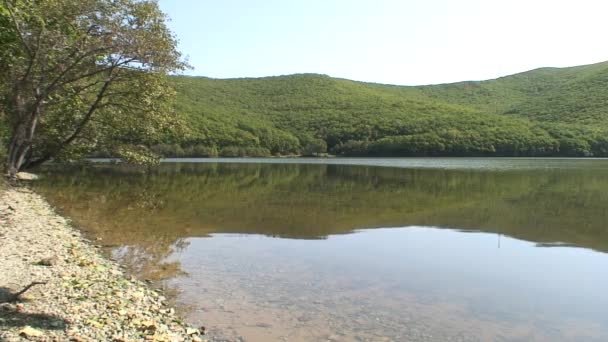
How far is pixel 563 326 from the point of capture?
9.60 meters

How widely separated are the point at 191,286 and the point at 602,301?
360 inches

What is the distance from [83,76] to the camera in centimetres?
2569

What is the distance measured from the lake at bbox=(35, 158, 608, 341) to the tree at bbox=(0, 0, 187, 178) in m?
4.01

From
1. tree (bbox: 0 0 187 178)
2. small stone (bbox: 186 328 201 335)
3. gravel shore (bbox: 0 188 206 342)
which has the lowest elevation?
small stone (bbox: 186 328 201 335)

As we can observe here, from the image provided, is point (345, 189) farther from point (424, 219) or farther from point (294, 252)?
point (294, 252)

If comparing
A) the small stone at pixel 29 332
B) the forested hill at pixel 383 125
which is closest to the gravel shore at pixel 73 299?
the small stone at pixel 29 332

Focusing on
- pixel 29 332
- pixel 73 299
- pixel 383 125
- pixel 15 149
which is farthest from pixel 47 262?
pixel 383 125

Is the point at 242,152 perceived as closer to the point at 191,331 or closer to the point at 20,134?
the point at 20,134

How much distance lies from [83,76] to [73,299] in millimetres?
19639

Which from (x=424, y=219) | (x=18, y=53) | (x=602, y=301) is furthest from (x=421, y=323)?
(x=18, y=53)

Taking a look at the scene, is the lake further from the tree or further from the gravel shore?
the tree

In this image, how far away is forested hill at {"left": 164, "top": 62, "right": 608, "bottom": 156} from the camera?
453ft

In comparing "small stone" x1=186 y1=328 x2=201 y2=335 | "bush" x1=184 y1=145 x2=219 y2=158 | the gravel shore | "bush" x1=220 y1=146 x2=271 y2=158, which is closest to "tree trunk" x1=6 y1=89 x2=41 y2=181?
the gravel shore

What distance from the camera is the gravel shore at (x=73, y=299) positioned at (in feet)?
24.2
